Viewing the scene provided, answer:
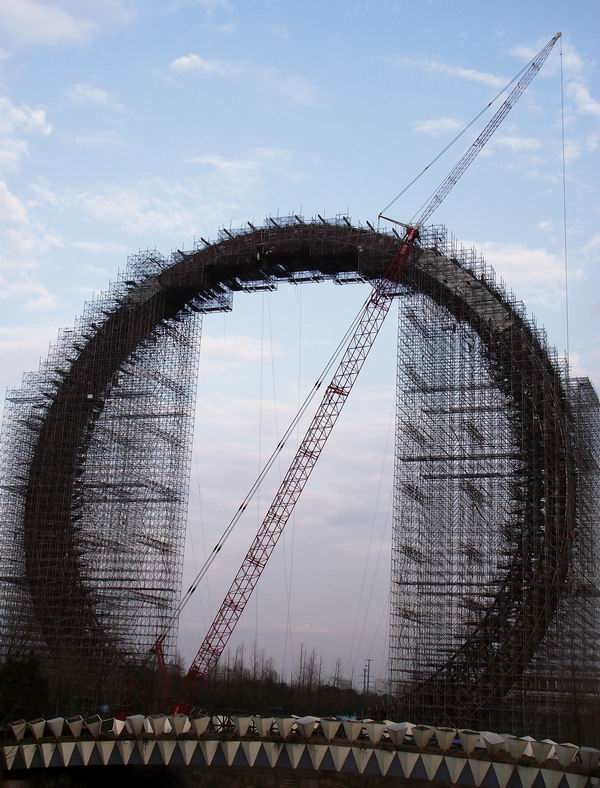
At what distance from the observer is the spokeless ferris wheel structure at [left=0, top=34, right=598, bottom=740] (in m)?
47.2

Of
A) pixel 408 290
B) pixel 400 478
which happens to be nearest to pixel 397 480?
pixel 400 478

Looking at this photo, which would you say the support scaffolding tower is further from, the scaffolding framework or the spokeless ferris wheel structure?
the scaffolding framework

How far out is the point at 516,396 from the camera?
49188 millimetres

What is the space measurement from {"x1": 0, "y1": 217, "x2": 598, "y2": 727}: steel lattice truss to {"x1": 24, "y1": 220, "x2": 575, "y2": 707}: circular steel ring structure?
10 cm

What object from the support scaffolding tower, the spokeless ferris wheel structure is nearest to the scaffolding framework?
the spokeless ferris wheel structure

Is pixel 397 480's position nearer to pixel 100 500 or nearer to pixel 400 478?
pixel 400 478

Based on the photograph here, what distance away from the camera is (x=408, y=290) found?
53.3 meters

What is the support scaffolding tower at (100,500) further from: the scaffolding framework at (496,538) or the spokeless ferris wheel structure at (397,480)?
the scaffolding framework at (496,538)

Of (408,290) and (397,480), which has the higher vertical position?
(408,290)

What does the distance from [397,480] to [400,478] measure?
0.60 feet

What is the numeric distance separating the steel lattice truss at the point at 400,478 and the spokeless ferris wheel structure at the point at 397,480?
0.09 meters

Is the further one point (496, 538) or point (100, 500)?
point (100, 500)

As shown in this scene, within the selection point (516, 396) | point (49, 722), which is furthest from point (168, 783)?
point (516, 396)

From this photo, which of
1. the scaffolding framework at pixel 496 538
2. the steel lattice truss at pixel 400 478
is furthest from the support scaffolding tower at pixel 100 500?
the scaffolding framework at pixel 496 538
